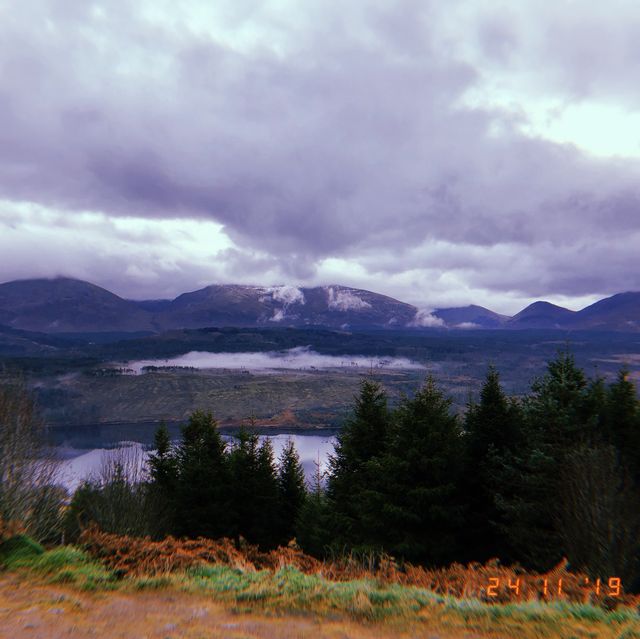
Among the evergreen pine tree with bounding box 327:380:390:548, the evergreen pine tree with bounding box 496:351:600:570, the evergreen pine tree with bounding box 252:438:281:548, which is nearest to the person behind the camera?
the evergreen pine tree with bounding box 496:351:600:570

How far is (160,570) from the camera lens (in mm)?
8609

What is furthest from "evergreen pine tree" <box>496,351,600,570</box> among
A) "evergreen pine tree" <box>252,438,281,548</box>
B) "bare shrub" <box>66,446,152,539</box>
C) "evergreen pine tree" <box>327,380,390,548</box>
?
"evergreen pine tree" <box>252,438,281,548</box>

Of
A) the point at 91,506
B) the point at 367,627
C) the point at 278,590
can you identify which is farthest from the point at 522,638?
the point at 91,506

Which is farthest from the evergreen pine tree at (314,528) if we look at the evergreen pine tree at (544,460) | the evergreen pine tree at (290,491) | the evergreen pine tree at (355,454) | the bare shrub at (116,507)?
the evergreen pine tree at (544,460)

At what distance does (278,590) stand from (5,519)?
7.28 m

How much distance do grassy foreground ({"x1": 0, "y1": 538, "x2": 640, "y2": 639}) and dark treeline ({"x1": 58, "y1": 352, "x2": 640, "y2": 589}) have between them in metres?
4.26

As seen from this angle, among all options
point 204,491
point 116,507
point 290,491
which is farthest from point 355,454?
point 290,491

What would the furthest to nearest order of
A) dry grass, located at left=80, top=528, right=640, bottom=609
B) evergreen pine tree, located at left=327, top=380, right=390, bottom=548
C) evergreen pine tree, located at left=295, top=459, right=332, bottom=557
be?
evergreen pine tree, located at left=295, top=459, right=332, bottom=557
evergreen pine tree, located at left=327, top=380, right=390, bottom=548
dry grass, located at left=80, top=528, right=640, bottom=609

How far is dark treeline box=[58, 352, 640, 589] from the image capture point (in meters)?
12.2

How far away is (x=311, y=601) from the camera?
7.30 m

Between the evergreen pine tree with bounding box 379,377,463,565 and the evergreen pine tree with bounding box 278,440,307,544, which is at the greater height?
the evergreen pine tree with bounding box 379,377,463,565

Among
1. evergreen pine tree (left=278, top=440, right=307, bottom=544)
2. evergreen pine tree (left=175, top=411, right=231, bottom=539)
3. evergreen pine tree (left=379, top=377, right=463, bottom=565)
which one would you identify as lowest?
evergreen pine tree (left=278, top=440, right=307, bottom=544)

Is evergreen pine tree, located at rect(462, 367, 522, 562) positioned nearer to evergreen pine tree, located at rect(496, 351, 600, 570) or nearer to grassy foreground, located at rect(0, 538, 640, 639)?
evergreen pine tree, located at rect(496, 351, 600, 570)

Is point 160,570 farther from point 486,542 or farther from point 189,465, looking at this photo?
point 189,465
